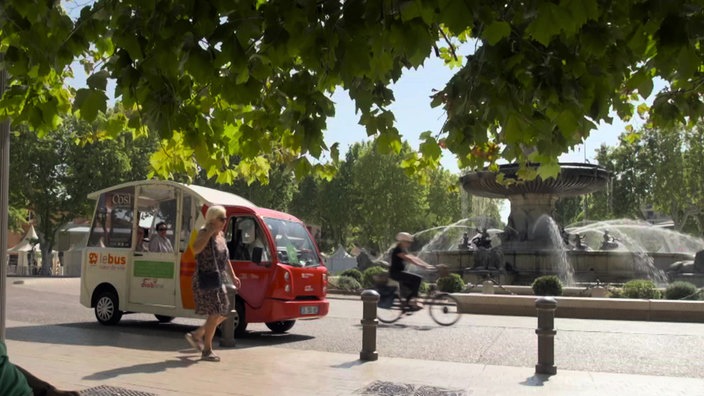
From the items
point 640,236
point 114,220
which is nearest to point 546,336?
point 114,220

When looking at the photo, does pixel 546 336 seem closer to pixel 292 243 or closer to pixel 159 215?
pixel 292 243

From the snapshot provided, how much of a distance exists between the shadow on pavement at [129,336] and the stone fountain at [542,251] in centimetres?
1279

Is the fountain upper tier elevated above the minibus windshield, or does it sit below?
above

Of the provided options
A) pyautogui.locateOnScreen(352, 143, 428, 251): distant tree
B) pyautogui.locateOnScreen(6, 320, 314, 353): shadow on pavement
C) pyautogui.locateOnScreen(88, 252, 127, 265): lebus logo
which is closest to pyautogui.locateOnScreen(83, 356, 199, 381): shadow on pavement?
pyautogui.locateOnScreen(6, 320, 314, 353): shadow on pavement

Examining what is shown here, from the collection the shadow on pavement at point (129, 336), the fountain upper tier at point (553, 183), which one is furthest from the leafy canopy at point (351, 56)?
the fountain upper tier at point (553, 183)

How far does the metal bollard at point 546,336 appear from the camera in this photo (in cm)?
830

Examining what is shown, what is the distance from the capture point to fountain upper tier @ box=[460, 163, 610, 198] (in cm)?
2480

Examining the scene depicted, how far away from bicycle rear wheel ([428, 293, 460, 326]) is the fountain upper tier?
33.7 feet

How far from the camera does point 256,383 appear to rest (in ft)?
24.3

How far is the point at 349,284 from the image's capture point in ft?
83.3

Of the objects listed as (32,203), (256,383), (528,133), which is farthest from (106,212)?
(32,203)

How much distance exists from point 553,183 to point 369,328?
1766 centimetres

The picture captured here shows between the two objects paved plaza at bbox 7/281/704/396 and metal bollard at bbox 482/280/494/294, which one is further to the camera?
metal bollard at bbox 482/280/494/294

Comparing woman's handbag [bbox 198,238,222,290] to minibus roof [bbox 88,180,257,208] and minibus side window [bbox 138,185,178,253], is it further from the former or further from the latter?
minibus side window [bbox 138,185,178,253]
